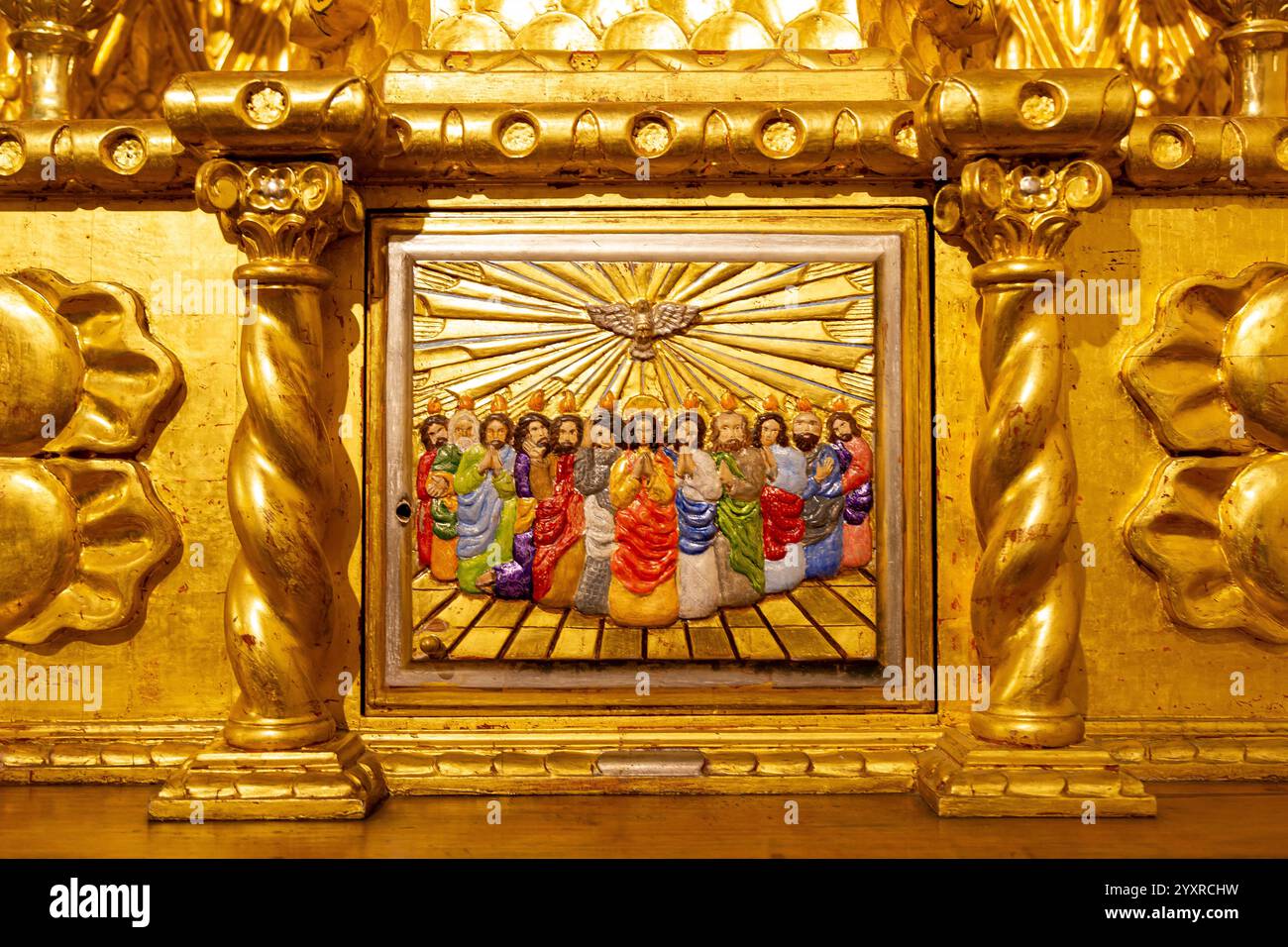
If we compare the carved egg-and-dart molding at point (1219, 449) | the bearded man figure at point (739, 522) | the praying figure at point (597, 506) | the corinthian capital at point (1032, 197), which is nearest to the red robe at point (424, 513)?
the praying figure at point (597, 506)

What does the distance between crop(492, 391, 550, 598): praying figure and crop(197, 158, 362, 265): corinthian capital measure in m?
0.61

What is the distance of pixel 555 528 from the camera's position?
2518mm

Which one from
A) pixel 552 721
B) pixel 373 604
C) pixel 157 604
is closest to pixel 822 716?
pixel 552 721

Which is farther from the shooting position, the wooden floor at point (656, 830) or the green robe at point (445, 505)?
the green robe at point (445, 505)

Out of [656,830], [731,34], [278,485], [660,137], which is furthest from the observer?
[731,34]

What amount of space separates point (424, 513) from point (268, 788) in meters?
0.65

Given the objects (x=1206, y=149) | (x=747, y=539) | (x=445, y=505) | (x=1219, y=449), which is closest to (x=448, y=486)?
(x=445, y=505)

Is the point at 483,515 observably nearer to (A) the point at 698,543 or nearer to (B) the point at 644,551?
(B) the point at 644,551

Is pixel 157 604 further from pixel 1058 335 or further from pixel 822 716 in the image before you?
pixel 1058 335

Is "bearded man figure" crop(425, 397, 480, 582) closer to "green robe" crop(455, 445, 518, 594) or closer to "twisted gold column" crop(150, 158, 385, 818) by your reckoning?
"green robe" crop(455, 445, 518, 594)

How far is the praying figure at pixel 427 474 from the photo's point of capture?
2.53m

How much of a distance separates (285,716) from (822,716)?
1155 millimetres

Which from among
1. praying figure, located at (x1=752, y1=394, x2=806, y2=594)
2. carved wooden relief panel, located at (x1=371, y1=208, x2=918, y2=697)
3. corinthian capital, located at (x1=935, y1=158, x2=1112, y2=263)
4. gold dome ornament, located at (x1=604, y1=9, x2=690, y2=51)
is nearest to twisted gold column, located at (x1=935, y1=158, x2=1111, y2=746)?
corinthian capital, located at (x1=935, y1=158, x2=1112, y2=263)

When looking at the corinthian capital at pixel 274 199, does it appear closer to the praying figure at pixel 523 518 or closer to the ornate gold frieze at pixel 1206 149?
the praying figure at pixel 523 518
